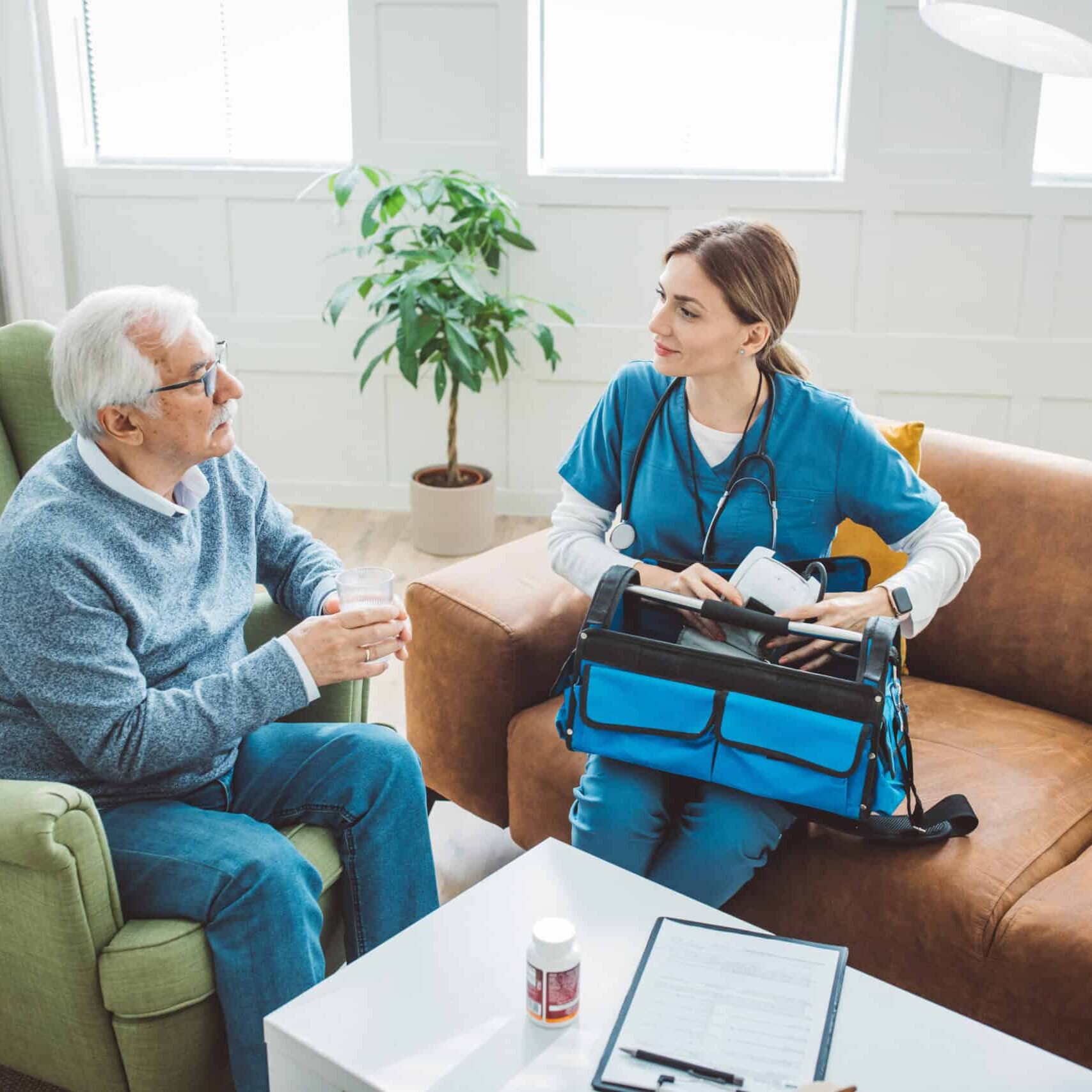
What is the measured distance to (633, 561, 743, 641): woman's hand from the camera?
162 centimetres

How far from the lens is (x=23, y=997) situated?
1.42m

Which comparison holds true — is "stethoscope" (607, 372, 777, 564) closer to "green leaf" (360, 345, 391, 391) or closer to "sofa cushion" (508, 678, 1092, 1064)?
"sofa cushion" (508, 678, 1092, 1064)

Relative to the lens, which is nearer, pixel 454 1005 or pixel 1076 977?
pixel 454 1005

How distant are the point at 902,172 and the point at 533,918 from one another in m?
2.75

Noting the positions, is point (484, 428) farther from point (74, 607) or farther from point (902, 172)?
point (74, 607)

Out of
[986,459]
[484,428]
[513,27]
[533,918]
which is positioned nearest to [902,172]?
[513,27]

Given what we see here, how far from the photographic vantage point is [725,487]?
1.75 meters

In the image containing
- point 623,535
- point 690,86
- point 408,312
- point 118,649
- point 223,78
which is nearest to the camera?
point 118,649

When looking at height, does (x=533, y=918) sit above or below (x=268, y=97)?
below

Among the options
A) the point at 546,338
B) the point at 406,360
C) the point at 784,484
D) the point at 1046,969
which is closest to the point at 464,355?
the point at 406,360

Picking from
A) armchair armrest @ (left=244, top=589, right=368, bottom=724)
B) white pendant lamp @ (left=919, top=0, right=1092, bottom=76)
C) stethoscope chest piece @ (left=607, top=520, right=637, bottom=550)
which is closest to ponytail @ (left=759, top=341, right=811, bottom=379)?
stethoscope chest piece @ (left=607, top=520, right=637, bottom=550)

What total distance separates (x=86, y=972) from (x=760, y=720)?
84 cm

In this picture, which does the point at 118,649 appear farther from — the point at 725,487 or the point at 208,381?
the point at 725,487

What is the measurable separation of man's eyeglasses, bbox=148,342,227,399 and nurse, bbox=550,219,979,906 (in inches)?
22.6
